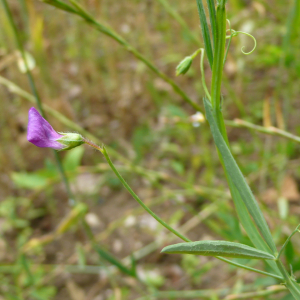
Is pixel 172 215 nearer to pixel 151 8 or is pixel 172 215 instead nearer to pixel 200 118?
pixel 200 118

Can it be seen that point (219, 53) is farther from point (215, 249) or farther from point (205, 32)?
point (215, 249)

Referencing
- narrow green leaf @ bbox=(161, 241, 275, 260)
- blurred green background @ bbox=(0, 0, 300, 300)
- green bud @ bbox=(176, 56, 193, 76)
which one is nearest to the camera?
narrow green leaf @ bbox=(161, 241, 275, 260)

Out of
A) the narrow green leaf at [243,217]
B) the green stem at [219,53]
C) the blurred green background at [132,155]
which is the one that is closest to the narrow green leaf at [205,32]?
the green stem at [219,53]

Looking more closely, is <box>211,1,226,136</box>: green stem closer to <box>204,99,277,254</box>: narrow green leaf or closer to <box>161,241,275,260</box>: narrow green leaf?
<box>204,99,277,254</box>: narrow green leaf

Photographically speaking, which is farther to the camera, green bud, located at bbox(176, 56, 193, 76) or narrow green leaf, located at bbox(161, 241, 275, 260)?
green bud, located at bbox(176, 56, 193, 76)

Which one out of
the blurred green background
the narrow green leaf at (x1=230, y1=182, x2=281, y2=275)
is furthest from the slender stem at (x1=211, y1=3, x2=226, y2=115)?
the blurred green background

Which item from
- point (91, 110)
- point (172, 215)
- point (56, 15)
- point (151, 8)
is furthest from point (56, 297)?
point (151, 8)
